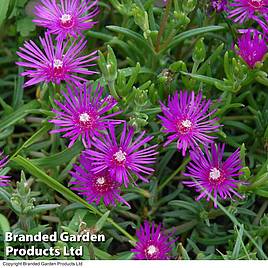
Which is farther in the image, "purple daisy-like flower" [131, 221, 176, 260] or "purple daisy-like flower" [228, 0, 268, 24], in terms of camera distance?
"purple daisy-like flower" [228, 0, 268, 24]

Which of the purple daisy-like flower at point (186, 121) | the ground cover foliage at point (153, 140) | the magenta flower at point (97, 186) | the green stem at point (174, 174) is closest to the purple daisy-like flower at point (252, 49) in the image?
the ground cover foliage at point (153, 140)

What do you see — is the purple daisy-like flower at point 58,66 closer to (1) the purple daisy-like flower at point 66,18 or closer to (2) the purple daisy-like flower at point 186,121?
(1) the purple daisy-like flower at point 66,18

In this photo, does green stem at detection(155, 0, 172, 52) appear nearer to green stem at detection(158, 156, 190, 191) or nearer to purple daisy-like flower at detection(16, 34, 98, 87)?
purple daisy-like flower at detection(16, 34, 98, 87)

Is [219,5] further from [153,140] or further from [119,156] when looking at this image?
[119,156]

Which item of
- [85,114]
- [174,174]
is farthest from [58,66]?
[174,174]

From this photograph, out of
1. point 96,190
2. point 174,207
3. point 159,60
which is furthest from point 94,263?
point 159,60

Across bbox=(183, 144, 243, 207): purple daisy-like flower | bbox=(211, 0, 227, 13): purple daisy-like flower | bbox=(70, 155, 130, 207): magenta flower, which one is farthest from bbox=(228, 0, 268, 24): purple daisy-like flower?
bbox=(70, 155, 130, 207): magenta flower
